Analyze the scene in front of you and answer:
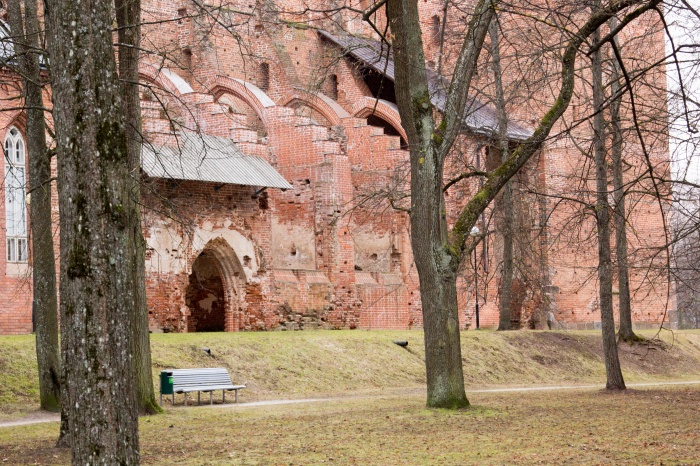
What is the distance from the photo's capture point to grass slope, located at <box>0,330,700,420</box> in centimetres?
1947

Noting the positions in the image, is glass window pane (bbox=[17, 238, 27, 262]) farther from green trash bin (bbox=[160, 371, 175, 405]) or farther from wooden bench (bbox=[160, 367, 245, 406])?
green trash bin (bbox=[160, 371, 175, 405])

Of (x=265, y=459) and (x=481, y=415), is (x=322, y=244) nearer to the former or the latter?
(x=481, y=415)

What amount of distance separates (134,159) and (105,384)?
831 cm

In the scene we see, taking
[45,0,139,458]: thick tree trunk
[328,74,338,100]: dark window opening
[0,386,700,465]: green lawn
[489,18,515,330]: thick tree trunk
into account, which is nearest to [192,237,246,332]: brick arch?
[489,18,515,330]: thick tree trunk

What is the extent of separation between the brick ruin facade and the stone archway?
0.04 m

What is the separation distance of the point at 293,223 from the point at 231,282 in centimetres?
336

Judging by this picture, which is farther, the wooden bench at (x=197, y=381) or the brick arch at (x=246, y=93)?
the brick arch at (x=246, y=93)

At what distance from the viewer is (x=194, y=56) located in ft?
118

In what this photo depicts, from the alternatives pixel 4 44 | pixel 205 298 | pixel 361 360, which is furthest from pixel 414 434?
pixel 205 298

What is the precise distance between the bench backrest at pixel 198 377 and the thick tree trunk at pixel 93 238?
10.6m

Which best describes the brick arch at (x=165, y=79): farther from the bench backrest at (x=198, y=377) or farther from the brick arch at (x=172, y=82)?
the bench backrest at (x=198, y=377)

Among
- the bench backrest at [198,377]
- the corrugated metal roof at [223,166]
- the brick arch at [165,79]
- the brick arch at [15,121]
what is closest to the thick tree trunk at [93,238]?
the bench backrest at [198,377]

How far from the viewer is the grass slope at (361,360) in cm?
1947

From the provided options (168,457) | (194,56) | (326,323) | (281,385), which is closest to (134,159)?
(168,457)
